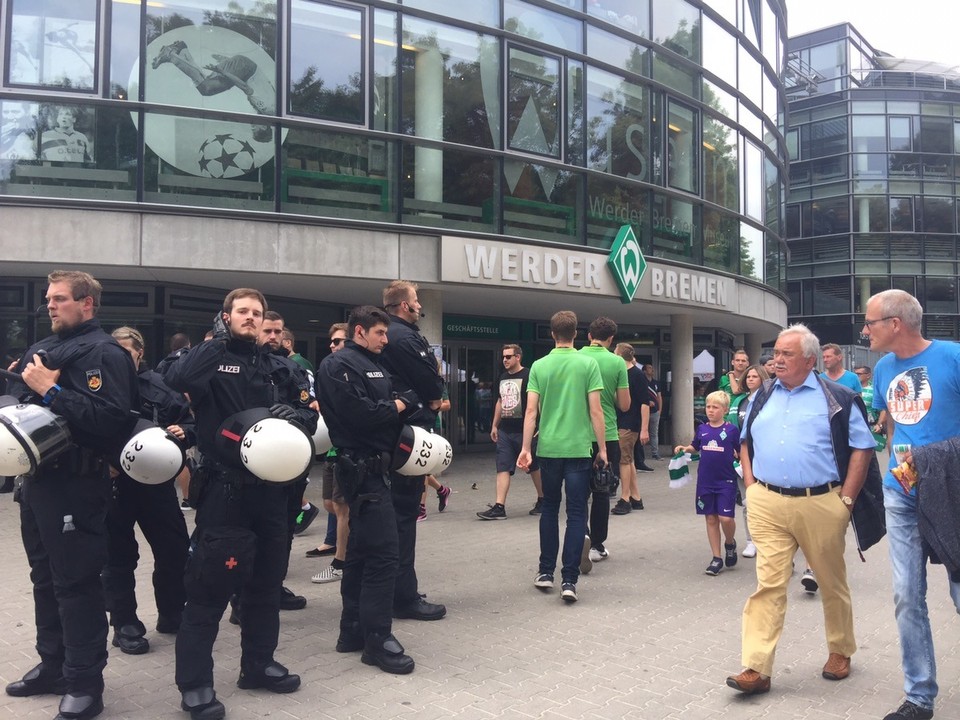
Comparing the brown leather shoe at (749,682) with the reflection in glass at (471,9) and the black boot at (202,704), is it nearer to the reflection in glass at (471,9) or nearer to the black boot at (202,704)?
the black boot at (202,704)

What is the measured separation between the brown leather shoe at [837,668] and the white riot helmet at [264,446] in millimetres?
2812

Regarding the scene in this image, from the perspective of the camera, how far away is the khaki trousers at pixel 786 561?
13.8ft

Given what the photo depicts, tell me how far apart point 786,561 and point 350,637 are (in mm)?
2343

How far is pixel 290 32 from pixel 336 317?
16.6ft

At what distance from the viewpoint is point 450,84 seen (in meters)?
13.7

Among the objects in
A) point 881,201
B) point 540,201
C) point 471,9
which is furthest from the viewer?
point 881,201

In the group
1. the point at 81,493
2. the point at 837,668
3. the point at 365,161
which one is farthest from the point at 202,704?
the point at 365,161

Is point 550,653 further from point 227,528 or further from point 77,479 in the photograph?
point 77,479

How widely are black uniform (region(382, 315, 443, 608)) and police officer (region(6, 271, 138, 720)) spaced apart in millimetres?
1570

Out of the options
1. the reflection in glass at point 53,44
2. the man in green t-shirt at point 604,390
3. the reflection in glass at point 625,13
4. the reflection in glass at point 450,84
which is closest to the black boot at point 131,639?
the man in green t-shirt at point 604,390

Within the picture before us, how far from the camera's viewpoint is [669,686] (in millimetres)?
4309

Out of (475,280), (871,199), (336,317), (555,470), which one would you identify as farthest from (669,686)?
(871,199)

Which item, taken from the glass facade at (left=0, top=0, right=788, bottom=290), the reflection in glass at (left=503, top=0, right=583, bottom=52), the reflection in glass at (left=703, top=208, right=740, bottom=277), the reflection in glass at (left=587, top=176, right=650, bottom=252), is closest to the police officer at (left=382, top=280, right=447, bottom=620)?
the glass facade at (left=0, top=0, right=788, bottom=290)

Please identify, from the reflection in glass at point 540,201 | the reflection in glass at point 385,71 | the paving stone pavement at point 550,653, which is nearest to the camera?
the paving stone pavement at point 550,653
